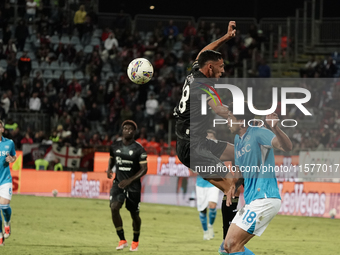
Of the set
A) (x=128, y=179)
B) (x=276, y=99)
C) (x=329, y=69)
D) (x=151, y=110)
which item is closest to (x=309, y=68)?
(x=329, y=69)

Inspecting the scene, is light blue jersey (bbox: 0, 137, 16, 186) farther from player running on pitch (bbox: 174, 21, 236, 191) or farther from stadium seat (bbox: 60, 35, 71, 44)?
stadium seat (bbox: 60, 35, 71, 44)

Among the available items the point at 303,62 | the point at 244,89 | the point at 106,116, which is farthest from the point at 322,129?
the point at 106,116

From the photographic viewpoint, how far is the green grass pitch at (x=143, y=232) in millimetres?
11156

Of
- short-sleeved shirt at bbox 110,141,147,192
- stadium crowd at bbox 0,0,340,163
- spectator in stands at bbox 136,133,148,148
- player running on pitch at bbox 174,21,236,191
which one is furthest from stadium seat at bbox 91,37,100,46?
player running on pitch at bbox 174,21,236,191

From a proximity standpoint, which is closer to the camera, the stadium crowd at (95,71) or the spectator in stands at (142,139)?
the spectator in stands at (142,139)

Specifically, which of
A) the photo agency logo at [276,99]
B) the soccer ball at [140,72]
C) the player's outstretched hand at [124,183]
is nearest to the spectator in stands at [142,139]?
the photo agency logo at [276,99]

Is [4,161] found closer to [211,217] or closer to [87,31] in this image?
[211,217]

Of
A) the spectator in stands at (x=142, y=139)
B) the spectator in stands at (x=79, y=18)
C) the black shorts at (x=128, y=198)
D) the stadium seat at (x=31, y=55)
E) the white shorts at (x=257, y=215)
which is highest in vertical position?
the spectator in stands at (x=79, y=18)

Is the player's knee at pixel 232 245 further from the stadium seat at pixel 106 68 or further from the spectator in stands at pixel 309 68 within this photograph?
the stadium seat at pixel 106 68

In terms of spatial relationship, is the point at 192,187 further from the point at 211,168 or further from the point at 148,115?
the point at 211,168

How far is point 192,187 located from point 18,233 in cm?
717

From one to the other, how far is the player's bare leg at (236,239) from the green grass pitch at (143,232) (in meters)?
3.98

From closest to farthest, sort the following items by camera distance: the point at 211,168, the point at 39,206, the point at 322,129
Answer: the point at 211,168
the point at 39,206
the point at 322,129

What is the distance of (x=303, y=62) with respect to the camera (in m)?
26.7
